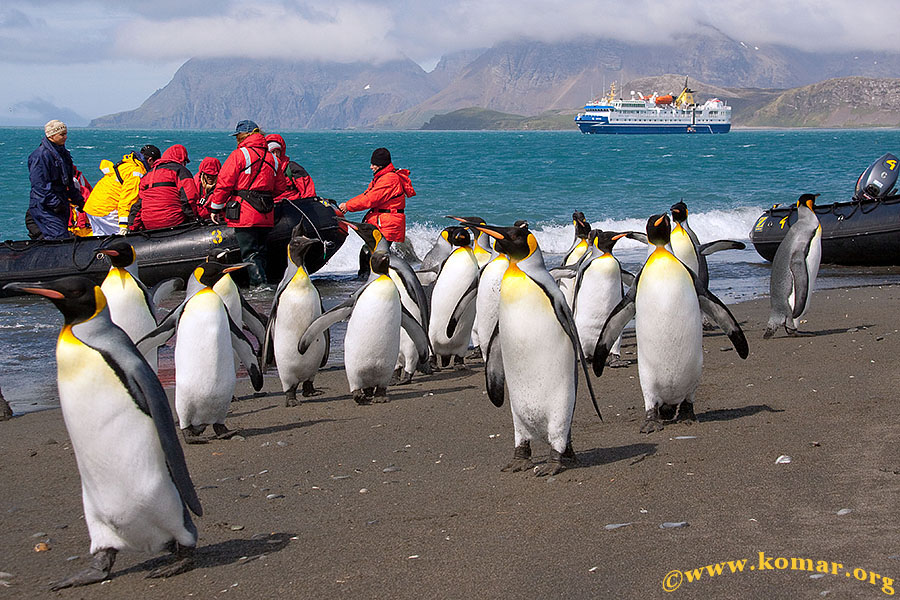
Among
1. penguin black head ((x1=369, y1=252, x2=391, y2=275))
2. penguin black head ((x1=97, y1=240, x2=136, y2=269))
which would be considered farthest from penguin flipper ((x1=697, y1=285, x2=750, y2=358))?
penguin black head ((x1=97, y1=240, x2=136, y2=269))

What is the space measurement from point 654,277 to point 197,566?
3000 millimetres

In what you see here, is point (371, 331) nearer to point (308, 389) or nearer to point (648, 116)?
point (308, 389)

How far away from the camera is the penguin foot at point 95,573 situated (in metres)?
3.74

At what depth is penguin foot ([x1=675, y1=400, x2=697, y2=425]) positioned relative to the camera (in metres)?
5.74

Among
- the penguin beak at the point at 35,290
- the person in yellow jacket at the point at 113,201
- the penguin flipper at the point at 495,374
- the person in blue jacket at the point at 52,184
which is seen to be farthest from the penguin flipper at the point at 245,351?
the person in yellow jacket at the point at 113,201

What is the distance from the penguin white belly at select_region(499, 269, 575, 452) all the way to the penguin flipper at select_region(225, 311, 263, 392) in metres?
2.18

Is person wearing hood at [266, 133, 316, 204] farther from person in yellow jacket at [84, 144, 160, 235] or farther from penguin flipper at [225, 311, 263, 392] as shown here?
penguin flipper at [225, 311, 263, 392]

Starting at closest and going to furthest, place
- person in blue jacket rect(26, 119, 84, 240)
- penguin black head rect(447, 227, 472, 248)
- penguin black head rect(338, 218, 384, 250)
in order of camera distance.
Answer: penguin black head rect(338, 218, 384, 250), penguin black head rect(447, 227, 472, 248), person in blue jacket rect(26, 119, 84, 240)

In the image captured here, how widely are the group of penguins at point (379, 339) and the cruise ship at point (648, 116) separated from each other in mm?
132227

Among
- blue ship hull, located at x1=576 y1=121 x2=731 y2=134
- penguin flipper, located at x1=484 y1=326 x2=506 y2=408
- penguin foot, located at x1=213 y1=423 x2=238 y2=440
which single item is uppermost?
blue ship hull, located at x1=576 y1=121 x2=731 y2=134

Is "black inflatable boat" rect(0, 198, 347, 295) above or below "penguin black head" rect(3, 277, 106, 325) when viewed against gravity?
below

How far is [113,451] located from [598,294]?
5066 mm

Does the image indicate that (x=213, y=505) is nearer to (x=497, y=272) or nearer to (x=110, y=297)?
(x=110, y=297)

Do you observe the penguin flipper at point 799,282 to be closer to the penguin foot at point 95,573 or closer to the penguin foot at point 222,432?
the penguin foot at point 222,432
